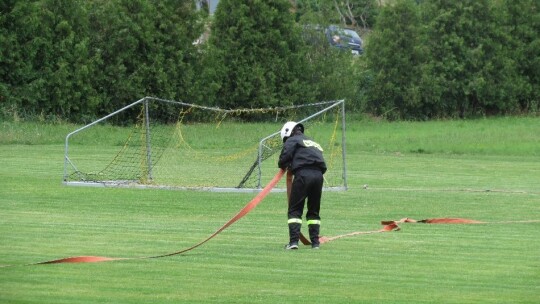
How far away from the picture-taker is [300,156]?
16766 millimetres

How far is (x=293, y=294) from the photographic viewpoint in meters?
12.8

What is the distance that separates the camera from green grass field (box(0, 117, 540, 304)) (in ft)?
42.7

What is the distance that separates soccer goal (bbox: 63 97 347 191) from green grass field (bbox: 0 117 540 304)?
1040mm

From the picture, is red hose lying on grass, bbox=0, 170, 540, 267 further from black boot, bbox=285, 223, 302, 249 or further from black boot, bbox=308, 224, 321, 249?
black boot, bbox=285, 223, 302, 249

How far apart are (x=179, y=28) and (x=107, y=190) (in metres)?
26.0

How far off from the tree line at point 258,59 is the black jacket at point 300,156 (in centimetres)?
3131

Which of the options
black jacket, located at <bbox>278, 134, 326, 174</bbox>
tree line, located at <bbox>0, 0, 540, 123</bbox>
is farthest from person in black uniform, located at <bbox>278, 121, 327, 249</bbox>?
tree line, located at <bbox>0, 0, 540, 123</bbox>

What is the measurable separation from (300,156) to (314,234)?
1.16 meters

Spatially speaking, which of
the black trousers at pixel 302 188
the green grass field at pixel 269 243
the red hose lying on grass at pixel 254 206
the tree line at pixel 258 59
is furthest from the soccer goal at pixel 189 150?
the black trousers at pixel 302 188

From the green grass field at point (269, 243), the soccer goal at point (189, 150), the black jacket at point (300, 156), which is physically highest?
the black jacket at point (300, 156)

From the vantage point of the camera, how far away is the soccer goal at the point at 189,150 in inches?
1133

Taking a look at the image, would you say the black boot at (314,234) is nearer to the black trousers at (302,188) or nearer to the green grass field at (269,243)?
the green grass field at (269,243)

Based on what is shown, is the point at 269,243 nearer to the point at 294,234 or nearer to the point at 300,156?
the point at 294,234

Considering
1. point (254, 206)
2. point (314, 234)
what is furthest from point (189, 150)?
point (314, 234)
